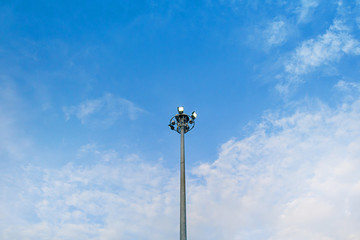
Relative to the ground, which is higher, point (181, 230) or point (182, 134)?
point (182, 134)

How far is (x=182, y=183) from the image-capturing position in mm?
16359

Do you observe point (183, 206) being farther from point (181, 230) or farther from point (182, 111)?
point (182, 111)

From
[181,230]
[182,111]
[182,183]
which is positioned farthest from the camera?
[182,111]

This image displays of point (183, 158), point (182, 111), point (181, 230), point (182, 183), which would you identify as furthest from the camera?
point (182, 111)

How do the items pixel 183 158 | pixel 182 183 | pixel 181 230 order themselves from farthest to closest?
pixel 183 158
pixel 182 183
pixel 181 230

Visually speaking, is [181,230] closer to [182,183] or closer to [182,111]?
[182,183]

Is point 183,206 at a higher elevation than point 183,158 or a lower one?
lower

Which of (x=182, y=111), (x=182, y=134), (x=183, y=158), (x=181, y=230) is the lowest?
(x=181, y=230)

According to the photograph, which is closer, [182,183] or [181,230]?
[181,230]

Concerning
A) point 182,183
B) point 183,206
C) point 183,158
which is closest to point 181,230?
point 183,206

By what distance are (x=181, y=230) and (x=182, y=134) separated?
18.4ft

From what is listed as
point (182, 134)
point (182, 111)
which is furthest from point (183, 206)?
point (182, 111)

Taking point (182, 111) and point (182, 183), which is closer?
point (182, 183)

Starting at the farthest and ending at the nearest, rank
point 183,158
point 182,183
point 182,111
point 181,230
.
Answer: point 182,111, point 183,158, point 182,183, point 181,230
